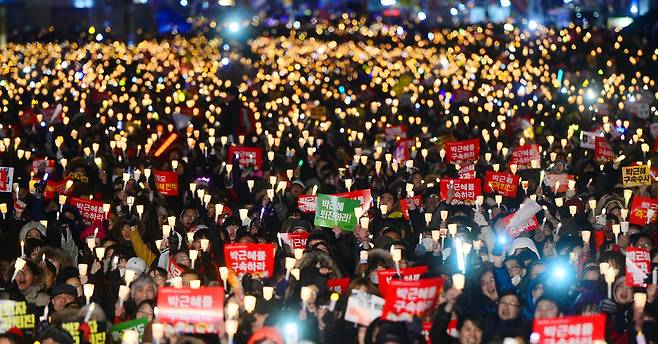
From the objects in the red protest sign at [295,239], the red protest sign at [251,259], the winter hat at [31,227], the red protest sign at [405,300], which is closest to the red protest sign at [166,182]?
the winter hat at [31,227]

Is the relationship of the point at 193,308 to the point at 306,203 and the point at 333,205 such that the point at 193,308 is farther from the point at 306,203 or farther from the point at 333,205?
the point at 306,203

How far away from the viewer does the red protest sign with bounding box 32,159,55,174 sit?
49.2 ft

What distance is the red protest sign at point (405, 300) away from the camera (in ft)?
27.4

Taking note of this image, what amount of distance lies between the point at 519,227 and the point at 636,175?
8.82 ft

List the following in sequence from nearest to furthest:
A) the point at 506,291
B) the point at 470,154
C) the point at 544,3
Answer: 1. the point at 506,291
2. the point at 470,154
3. the point at 544,3

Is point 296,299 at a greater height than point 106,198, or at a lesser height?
lesser

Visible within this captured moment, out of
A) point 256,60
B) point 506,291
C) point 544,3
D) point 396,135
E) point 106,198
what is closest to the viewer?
point 506,291

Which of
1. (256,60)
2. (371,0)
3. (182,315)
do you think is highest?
(371,0)

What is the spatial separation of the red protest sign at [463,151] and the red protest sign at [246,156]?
6.96ft

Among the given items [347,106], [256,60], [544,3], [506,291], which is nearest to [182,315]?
[506,291]

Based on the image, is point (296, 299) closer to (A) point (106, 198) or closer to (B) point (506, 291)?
(B) point (506, 291)

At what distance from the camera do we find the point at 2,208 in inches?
490

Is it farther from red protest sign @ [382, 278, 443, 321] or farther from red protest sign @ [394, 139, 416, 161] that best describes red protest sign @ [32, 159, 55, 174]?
red protest sign @ [382, 278, 443, 321]

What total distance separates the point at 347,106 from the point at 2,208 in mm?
12271
